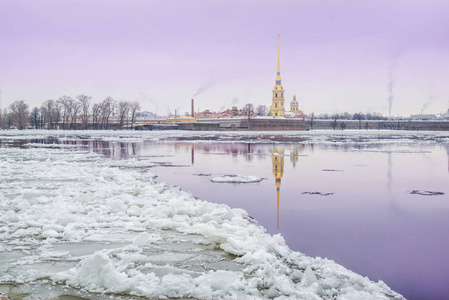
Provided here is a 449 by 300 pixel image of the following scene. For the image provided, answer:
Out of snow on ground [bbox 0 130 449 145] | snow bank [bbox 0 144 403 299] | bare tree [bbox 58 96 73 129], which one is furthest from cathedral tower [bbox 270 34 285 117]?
snow bank [bbox 0 144 403 299]

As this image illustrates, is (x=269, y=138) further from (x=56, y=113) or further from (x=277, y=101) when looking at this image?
(x=277, y=101)

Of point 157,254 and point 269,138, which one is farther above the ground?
point 157,254

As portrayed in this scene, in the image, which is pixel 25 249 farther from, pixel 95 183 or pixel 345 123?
pixel 345 123

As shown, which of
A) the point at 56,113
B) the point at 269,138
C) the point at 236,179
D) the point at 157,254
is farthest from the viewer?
the point at 56,113

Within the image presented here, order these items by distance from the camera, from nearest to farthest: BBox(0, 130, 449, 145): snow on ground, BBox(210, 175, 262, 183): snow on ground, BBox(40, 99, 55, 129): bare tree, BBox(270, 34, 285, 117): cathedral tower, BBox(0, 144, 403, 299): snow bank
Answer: BBox(0, 144, 403, 299): snow bank → BBox(210, 175, 262, 183): snow on ground → BBox(0, 130, 449, 145): snow on ground → BBox(40, 99, 55, 129): bare tree → BBox(270, 34, 285, 117): cathedral tower

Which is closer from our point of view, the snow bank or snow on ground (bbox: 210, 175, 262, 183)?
the snow bank

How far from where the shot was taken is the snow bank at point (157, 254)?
4.74 metres

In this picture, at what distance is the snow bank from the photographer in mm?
4742

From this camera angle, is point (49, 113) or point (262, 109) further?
point (262, 109)

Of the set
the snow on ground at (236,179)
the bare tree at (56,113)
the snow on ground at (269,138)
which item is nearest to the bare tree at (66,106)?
the bare tree at (56,113)

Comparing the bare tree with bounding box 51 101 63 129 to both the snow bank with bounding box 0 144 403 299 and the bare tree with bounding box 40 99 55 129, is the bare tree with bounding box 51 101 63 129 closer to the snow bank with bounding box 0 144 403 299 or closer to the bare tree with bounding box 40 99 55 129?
the bare tree with bounding box 40 99 55 129

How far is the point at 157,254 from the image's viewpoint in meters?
5.93

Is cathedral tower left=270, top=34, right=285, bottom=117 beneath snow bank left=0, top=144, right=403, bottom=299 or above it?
above

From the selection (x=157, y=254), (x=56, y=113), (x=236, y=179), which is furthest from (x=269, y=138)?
(x=56, y=113)
